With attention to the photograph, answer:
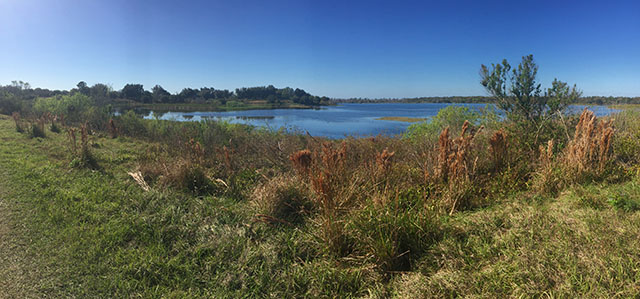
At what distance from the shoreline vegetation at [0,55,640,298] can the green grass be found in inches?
0.5

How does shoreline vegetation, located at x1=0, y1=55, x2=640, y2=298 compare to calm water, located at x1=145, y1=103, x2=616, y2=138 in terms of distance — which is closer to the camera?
shoreline vegetation, located at x1=0, y1=55, x2=640, y2=298

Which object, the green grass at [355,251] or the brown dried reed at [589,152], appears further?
the brown dried reed at [589,152]

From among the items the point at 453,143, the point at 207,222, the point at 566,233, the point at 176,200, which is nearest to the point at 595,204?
the point at 566,233

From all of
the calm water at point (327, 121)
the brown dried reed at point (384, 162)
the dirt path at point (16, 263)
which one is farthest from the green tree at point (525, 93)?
the dirt path at point (16, 263)

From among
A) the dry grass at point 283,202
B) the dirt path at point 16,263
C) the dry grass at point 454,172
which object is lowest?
the dirt path at point 16,263

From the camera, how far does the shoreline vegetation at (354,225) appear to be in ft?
7.45

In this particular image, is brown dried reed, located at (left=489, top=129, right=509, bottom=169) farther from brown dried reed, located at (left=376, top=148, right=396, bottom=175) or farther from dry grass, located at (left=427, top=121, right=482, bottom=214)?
brown dried reed, located at (left=376, top=148, right=396, bottom=175)

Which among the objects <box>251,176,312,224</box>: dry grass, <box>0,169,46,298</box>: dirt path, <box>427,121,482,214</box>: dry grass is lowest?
<box>0,169,46,298</box>: dirt path

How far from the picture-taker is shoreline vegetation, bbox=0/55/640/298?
7.45 feet

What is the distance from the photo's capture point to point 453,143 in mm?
4250

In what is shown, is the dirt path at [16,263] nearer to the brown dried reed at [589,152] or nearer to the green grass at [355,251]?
the green grass at [355,251]

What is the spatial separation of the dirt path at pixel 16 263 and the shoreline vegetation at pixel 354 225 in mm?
36

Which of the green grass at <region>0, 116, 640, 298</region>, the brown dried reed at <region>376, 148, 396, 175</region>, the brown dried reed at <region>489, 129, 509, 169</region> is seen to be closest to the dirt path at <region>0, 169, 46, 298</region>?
the green grass at <region>0, 116, 640, 298</region>

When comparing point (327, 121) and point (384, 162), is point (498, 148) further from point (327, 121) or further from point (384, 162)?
point (327, 121)
